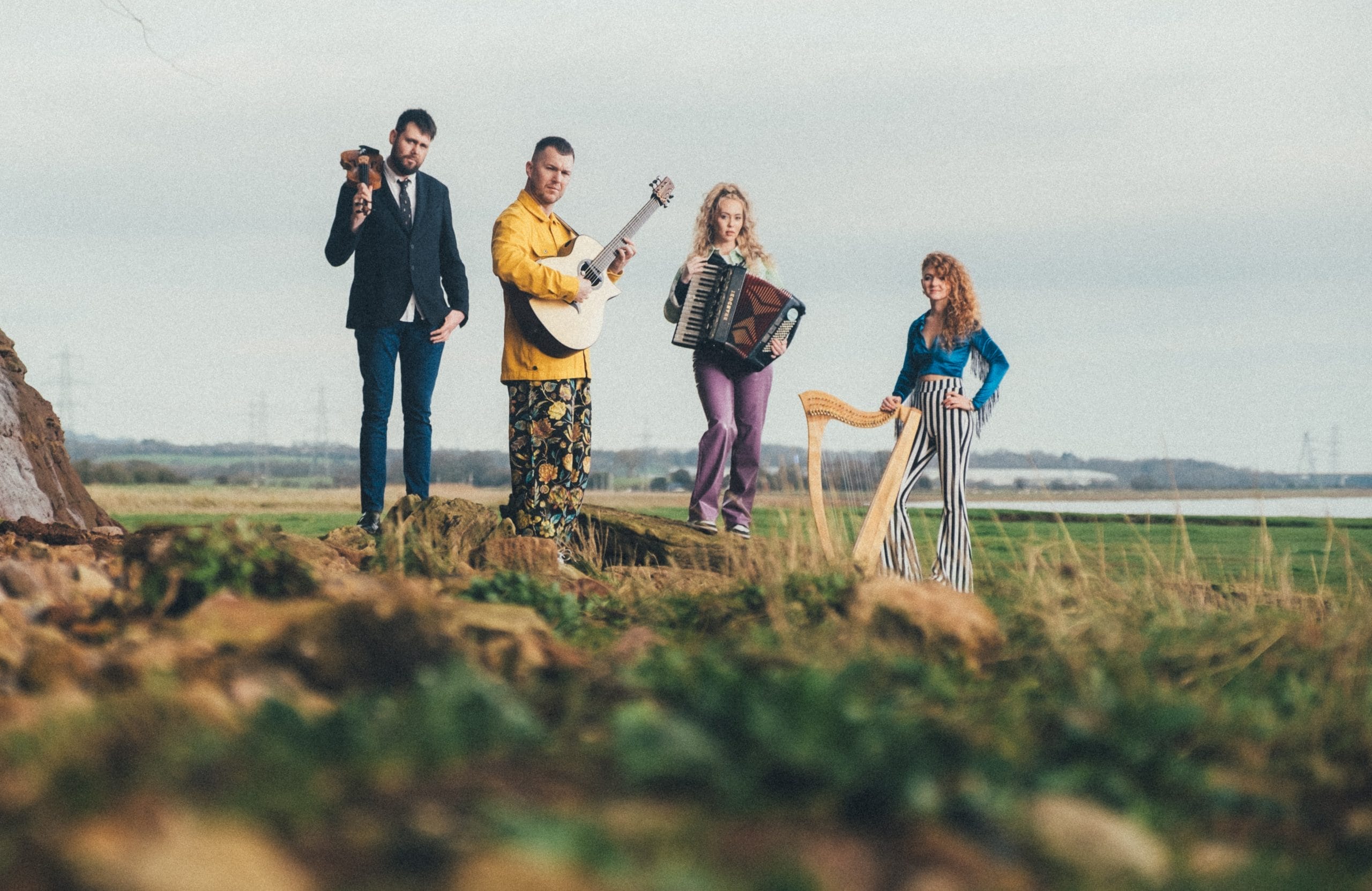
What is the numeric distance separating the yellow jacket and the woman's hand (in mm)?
531

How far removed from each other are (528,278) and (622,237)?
0.69 m

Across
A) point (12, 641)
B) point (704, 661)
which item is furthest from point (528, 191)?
point (704, 661)

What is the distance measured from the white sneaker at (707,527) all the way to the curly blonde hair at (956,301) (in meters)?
1.98

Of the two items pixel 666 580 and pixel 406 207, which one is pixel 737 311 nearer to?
pixel 666 580

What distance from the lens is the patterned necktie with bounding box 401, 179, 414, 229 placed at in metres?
7.89

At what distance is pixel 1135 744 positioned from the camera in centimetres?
326

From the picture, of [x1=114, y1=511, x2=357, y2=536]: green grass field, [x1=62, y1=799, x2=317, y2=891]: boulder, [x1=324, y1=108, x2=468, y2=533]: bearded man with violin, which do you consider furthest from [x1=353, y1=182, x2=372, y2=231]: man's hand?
[x1=62, y1=799, x2=317, y2=891]: boulder

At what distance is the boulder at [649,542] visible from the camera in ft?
27.1

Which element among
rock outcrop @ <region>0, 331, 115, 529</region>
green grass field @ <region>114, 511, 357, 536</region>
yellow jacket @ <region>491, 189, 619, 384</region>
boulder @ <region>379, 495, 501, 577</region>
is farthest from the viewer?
green grass field @ <region>114, 511, 357, 536</region>

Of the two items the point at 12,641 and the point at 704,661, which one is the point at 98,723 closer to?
the point at 704,661

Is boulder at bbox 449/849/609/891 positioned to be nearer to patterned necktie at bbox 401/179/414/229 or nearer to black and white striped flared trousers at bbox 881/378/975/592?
black and white striped flared trousers at bbox 881/378/975/592

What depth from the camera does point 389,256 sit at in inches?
308

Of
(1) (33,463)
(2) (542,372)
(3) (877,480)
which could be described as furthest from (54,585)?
(3) (877,480)

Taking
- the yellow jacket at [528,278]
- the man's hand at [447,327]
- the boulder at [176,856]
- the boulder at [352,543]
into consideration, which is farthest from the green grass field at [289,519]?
the boulder at [176,856]
